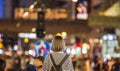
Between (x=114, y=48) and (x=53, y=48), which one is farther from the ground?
(x=53, y=48)

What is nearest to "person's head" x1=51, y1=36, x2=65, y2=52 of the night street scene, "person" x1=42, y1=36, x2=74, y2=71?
"person" x1=42, y1=36, x2=74, y2=71

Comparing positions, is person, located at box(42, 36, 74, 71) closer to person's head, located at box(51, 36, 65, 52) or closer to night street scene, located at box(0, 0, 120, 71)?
person's head, located at box(51, 36, 65, 52)

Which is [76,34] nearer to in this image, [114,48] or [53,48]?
[114,48]

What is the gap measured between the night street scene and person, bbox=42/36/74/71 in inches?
322

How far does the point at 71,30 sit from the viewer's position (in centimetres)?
4794

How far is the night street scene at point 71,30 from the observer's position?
2139cm

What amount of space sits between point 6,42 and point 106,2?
17847mm

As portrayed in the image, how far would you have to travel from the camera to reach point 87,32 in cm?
4734

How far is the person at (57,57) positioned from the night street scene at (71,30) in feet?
26.8

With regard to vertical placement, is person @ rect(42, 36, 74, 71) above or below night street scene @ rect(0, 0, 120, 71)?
above

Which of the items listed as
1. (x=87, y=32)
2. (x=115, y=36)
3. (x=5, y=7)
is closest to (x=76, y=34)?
(x=87, y=32)

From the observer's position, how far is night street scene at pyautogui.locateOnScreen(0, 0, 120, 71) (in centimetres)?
2139

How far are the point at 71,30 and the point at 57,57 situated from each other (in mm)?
38564

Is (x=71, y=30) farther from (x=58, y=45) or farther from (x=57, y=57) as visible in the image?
(x=58, y=45)
